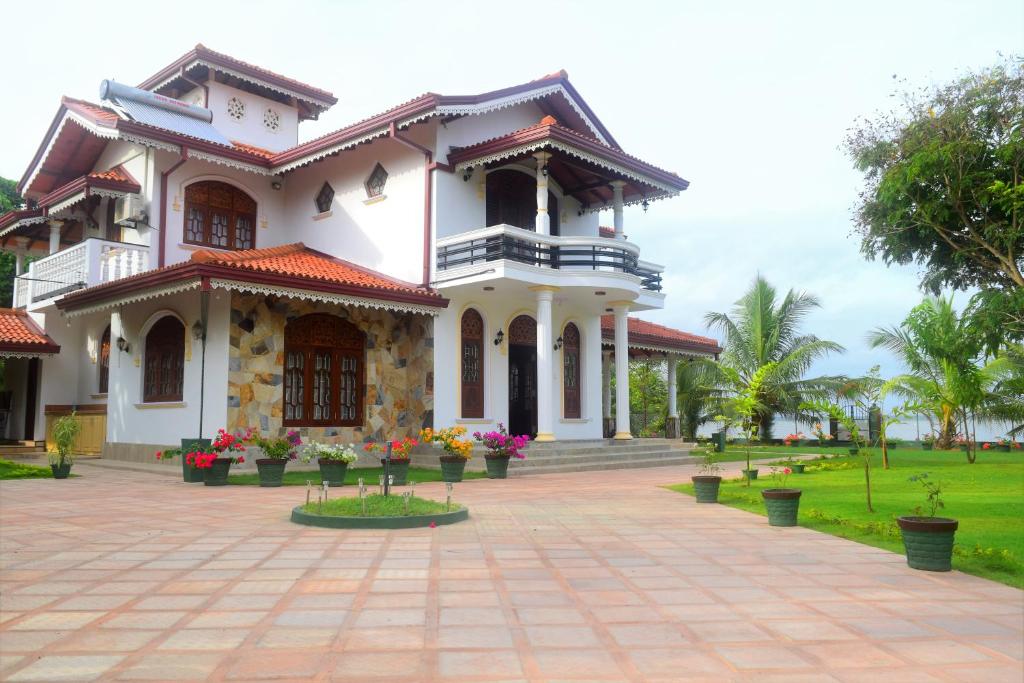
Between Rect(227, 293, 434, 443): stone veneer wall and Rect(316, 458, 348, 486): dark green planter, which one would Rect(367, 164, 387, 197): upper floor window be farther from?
Rect(316, 458, 348, 486): dark green planter

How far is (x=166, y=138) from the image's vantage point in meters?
16.2

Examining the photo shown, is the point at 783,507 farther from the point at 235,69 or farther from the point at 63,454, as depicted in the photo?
the point at 235,69

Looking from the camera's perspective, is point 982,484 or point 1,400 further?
point 1,400

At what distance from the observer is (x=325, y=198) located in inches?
738

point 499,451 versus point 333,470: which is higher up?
point 499,451

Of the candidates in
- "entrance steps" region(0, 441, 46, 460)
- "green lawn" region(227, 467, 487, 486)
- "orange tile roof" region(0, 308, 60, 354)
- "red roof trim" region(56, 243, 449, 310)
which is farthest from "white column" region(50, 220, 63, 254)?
"green lawn" region(227, 467, 487, 486)

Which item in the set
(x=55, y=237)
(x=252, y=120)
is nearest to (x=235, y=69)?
(x=252, y=120)

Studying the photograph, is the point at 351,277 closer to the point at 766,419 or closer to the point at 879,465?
the point at 879,465

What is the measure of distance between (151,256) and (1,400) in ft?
A: 25.1

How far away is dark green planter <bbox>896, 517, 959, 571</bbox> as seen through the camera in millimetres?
6027

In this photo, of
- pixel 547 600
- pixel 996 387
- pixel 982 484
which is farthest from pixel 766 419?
pixel 547 600

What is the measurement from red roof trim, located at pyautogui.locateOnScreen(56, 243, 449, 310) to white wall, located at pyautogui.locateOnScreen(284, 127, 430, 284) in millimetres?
469

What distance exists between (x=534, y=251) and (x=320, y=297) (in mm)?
4464

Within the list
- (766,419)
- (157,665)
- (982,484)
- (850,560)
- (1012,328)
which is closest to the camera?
(157,665)
